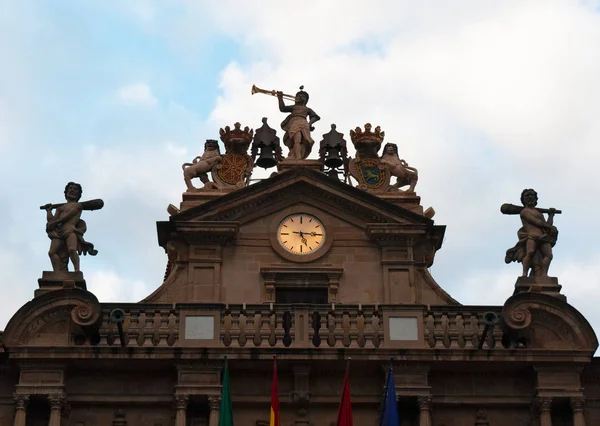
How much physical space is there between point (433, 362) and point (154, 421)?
6263mm

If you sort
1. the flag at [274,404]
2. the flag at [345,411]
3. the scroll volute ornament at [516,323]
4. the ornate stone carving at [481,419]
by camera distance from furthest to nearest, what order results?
the scroll volute ornament at [516,323] → the ornate stone carving at [481,419] → the flag at [274,404] → the flag at [345,411]

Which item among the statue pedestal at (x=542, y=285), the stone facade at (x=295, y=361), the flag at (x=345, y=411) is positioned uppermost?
the statue pedestal at (x=542, y=285)

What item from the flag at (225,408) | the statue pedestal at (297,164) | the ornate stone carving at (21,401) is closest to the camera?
the flag at (225,408)

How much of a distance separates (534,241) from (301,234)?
18.1ft

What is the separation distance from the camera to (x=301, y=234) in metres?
40.3

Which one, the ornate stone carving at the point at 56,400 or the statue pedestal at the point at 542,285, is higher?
the statue pedestal at the point at 542,285

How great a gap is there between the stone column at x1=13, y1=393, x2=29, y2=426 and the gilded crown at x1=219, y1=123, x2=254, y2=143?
8.72 metres

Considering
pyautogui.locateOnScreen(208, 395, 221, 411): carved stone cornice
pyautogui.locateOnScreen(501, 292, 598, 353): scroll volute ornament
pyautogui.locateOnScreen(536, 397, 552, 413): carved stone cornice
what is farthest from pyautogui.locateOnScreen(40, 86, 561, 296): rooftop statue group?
pyautogui.locateOnScreen(208, 395, 221, 411): carved stone cornice

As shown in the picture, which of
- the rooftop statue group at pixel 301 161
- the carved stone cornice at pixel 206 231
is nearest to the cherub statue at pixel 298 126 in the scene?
the rooftop statue group at pixel 301 161

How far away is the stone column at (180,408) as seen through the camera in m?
36.5

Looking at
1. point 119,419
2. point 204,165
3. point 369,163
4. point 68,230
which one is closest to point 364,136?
point 369,163

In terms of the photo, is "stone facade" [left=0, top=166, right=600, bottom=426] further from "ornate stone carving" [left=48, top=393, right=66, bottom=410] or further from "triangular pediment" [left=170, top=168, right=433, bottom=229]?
"triangular pediment" [left=170, top=168, right=433, bottom=229]

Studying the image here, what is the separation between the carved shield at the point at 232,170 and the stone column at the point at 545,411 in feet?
30.5

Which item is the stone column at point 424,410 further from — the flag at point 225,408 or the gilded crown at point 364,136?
the gilded crown at point 364,136
